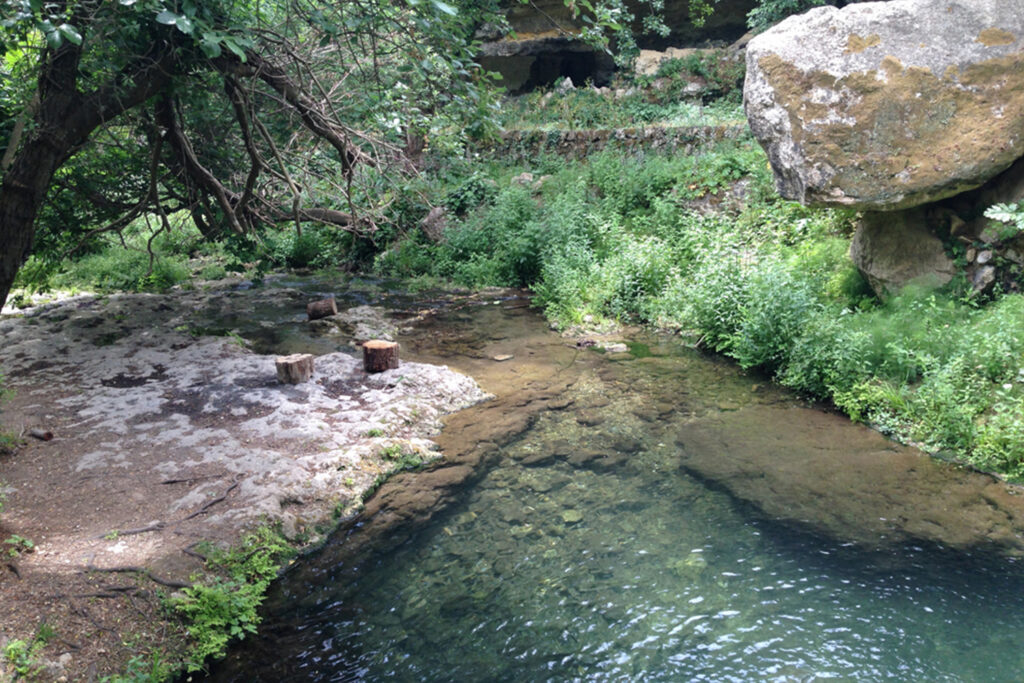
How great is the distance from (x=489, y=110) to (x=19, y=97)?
4580mm

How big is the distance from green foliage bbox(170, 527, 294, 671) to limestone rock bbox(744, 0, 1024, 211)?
669 centimetres

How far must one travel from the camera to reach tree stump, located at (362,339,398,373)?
8000 mm

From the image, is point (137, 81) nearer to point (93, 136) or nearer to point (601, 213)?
point (93, 136)

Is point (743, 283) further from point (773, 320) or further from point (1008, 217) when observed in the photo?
point (1008, 217)

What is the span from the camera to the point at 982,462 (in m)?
5.89

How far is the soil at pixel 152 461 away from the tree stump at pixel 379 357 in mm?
158

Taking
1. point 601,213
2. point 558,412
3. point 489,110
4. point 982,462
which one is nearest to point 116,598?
point 558,412

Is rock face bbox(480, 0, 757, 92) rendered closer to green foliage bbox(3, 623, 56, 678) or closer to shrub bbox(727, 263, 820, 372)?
shrub bbox(727, 263, 820, 372)

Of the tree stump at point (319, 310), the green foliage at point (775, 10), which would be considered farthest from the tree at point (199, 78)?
the green foliage at point (775, 10)

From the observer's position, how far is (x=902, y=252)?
816 centimetres

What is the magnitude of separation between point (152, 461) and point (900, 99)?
26.8 ft

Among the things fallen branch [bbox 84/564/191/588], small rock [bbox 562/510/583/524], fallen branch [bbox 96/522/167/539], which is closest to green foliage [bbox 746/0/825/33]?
small rock [bbox 562/510/583/524]

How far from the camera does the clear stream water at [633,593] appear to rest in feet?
12.6

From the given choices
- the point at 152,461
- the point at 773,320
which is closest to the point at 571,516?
the point at 152,461
